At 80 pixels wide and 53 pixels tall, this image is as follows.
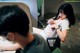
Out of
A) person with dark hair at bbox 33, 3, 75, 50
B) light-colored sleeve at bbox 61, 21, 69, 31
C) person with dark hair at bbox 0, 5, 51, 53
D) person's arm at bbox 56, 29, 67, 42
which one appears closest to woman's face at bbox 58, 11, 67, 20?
person with dark hair at bbox 33, 3, 75, 50

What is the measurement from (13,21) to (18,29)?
6cm

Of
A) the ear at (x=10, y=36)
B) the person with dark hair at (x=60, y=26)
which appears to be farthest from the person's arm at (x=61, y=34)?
the ear at (x=10, y=36)

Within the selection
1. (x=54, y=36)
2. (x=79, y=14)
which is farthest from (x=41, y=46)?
(x=79, y=14)

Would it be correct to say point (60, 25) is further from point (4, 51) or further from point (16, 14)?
point (16, 14)

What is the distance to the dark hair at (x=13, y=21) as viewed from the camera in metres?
1.20

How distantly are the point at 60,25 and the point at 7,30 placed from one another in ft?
4.86

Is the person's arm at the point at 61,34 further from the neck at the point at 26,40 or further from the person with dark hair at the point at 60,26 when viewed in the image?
the neck at the point at 26,40

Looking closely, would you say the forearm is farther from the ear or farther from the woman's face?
the ear

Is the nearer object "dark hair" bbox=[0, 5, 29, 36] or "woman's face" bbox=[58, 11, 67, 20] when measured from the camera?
"dark hair" bbox=[0, 5, 29, 36]

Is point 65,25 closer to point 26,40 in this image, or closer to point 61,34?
point 61,34

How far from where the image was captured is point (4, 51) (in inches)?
70.7

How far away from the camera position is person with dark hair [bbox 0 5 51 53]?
47.2 inches

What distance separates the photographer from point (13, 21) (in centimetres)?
119

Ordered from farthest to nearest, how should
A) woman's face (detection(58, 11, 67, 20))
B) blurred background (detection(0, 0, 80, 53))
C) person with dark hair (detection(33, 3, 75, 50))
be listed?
woman's face (detection(58, 11, 67, 20))
person with dark hair (detection(33, 3, 75, 50))
blurred background (detection(0, 0, 80, 53))
